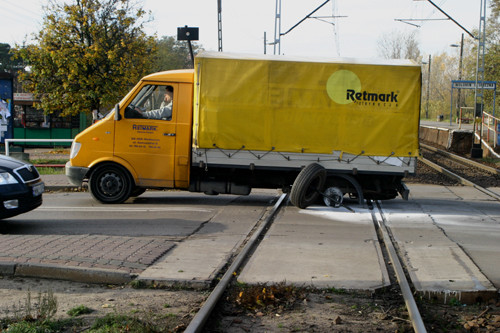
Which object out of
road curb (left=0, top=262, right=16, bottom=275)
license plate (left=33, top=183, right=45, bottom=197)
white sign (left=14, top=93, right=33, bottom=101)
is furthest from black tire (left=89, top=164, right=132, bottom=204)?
white sign (left=14, top=93, right=33, bottom=101)

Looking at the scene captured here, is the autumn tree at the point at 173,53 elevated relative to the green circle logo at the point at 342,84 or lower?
elevated

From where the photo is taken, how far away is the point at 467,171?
2080 centimetres

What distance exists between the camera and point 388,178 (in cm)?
1157

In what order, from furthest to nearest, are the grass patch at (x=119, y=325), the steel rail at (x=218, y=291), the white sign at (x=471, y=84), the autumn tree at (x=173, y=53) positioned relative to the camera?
the autumn tree at (x=173, y=53), the white sign at (x=471, y=84), the steel rail at (x=218, y=291), the grass patch at (x=119, y=325)

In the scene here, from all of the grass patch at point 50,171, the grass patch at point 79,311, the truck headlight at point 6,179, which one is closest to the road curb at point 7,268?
the grass patch at point 79,311

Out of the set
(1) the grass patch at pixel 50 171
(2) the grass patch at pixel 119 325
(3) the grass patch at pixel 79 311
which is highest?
(1) the grass patch at pixel 50 171

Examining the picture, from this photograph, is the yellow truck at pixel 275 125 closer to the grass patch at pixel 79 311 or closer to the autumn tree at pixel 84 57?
the grass patch at pixel 79 311

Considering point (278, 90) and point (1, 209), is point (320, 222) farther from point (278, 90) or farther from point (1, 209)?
point (1, 209)

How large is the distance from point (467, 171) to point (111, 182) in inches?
533

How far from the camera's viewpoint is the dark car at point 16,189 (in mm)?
8570

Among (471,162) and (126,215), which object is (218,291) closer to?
(126,215)

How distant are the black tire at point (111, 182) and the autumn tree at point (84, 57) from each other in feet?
51.9

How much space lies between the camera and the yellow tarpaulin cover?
1115 cm

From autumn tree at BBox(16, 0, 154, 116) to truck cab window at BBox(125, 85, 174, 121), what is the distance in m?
15.8
